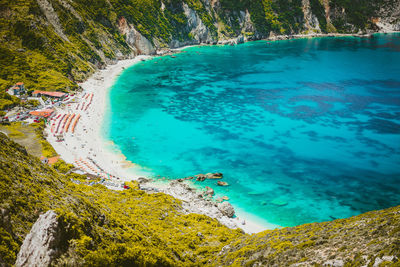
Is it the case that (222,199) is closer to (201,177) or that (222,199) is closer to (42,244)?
(201,177)

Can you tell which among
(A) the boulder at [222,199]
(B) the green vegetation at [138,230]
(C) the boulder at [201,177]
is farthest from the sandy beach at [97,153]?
(C) the boulder at [201,177]

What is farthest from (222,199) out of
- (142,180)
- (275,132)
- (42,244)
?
(42,244)

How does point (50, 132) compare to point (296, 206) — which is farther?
point (50, 132)

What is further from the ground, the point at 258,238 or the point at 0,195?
the point at 0,195

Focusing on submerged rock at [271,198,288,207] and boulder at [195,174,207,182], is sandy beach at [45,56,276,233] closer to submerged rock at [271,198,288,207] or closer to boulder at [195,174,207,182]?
boulder at [195,174,207,182]

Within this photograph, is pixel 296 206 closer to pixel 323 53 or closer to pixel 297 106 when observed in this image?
pixel 297 106

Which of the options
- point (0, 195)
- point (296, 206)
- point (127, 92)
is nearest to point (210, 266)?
point (0, 195)
